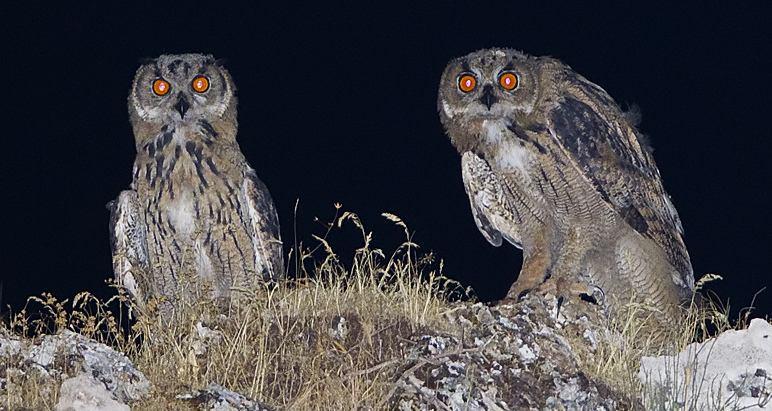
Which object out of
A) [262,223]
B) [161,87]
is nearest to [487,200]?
[262,223]

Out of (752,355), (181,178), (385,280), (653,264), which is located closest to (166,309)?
(181,178)

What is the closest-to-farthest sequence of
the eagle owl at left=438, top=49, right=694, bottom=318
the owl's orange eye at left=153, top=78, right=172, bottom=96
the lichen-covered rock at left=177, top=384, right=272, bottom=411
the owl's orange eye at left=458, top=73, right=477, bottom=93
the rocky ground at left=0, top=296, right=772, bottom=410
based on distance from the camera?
the lichen-covered rock at left=177, top=384, right=272, bottom=411, the rocky ground at left=0, top=296, right=772, bottom=410, the eagle owl at left=438, top=49, right=694, bottom=318, the owl's orange eye at left=458, top=73, right=477, bottom=93, the owl's orange eye at left=153, top=78, right=172, bottom=96

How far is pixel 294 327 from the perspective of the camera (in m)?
4.82

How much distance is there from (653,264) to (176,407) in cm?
310

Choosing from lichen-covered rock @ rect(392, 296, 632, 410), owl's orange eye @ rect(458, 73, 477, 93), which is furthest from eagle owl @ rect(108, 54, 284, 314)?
lichen-covered rock @ rect(392, 296, 632, 410)

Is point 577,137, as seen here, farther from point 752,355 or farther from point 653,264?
point 752,355

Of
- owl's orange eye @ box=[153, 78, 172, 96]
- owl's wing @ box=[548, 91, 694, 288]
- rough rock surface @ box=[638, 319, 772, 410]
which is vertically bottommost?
rough rock surface @ box=[638, 319, 772, 410]

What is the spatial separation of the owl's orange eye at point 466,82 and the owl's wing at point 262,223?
1136 millimetres

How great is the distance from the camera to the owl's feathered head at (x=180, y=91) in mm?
6559

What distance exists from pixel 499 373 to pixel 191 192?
2457 mm

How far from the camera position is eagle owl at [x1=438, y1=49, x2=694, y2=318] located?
6215 millimetres

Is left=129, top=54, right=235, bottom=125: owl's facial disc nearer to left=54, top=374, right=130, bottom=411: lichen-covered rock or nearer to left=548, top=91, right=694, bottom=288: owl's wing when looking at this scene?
left=548, top=91, right=694, bottom=288: owl's wing

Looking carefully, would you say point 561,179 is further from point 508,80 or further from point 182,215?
point 182,215

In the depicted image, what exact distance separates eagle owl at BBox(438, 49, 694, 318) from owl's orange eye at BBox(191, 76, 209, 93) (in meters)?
1.22
